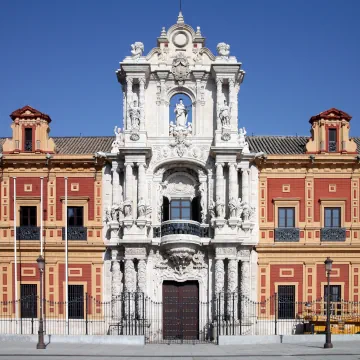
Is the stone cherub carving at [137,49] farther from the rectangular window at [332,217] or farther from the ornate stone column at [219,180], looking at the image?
the rectangular window at [332,217]

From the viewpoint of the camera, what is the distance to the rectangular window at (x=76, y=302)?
3597 centimetres

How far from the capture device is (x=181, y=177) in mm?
37531

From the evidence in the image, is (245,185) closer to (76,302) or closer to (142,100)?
(142,100)

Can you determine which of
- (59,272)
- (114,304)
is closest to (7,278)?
(59,272)

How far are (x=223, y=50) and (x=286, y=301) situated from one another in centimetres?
1348

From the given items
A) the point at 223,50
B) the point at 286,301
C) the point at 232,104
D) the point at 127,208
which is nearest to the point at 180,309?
the point at 286,301

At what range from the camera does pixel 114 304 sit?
116 ft

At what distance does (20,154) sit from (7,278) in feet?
21.3

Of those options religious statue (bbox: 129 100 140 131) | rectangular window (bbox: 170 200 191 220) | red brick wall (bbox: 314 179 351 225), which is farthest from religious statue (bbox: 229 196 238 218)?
religious statue (bbox: 129 100 140 131)

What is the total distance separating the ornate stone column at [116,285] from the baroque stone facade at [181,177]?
0.07 meters

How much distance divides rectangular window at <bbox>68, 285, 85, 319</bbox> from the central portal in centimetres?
427

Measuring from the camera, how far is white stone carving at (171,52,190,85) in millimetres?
36781

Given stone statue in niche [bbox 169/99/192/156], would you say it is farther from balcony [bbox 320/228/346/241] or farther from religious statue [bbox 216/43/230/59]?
balcony [bbox 320/228/346/241]

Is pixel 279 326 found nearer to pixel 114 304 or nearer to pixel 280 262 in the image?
pixel 280 262
